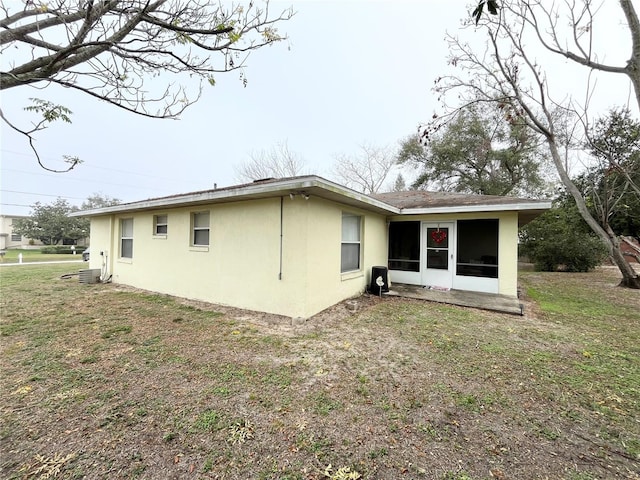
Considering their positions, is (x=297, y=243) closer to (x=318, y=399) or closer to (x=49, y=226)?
(x=318, y=399)

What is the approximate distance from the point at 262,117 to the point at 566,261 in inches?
719

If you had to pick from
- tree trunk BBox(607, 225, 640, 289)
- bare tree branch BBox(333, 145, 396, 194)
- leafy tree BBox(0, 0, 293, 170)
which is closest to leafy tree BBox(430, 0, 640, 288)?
tree trunk BBox(607, 225, 640, 289)

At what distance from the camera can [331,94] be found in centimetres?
1393

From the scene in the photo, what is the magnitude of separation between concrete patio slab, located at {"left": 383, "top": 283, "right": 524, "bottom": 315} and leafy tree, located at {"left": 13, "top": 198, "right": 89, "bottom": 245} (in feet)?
124

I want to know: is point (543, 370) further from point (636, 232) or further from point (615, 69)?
point (636, 232)

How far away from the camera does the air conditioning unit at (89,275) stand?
8.55 m

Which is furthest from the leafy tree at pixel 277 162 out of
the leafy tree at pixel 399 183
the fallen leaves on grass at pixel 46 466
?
the fallen leaves on grass at pixel 46 466

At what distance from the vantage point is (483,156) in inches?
Answer: 702

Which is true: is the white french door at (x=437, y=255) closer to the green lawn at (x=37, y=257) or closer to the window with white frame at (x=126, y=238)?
the window with white frame at (x=126, y=238)

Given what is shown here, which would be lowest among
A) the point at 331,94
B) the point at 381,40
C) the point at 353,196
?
the point at 353,196

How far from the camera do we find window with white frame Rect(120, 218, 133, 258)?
28.0 feet

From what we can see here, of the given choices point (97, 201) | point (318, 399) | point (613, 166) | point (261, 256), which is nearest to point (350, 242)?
point (261, 256)

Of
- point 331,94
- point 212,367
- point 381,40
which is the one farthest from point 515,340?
point 331,94

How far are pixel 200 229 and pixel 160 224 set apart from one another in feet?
6.02
